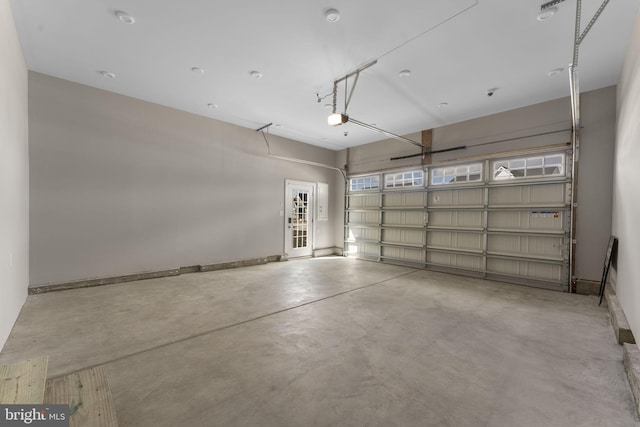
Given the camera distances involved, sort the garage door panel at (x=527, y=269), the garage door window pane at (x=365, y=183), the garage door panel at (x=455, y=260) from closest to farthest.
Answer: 1. the garage door panel at (x=527, y=269)
2. the garage door panel at (x=455, y=260)
3. the garage door window pane at (x=365, y=183)

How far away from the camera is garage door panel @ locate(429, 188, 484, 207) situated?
237 inches

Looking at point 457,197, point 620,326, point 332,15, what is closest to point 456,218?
point 457,197

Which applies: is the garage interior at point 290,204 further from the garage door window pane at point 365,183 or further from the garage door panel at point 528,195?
the garage door window pane at point 365,183

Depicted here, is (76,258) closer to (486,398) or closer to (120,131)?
(120,131)

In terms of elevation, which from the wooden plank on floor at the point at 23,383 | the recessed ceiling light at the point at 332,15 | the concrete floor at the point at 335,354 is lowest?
the concrete floor at the point at 335,354

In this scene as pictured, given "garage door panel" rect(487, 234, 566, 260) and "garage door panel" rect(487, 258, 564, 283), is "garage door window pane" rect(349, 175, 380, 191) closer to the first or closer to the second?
"garage door panel" rect(487, 234, 566, 260)

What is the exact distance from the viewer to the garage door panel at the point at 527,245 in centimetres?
505

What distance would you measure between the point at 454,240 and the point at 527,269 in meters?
1.46

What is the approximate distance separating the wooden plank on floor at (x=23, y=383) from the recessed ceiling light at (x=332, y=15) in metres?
3.67

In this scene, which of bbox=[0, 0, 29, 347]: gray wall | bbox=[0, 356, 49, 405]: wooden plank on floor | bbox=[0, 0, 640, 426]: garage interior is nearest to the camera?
bbox=[0, 356, 49, 405]: wooden plank on floor

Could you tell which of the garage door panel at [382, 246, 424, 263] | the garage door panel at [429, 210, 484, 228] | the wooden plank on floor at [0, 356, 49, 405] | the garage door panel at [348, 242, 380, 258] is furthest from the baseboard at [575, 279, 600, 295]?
the wooden plank on floor at [0, 356, 49, 405]

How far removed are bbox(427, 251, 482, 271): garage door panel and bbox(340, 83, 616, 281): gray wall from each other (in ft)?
5.39

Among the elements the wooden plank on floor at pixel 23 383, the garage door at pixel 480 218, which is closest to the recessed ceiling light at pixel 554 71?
the garage door at pixel 480 218

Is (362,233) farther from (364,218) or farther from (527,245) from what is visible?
(527,245)
